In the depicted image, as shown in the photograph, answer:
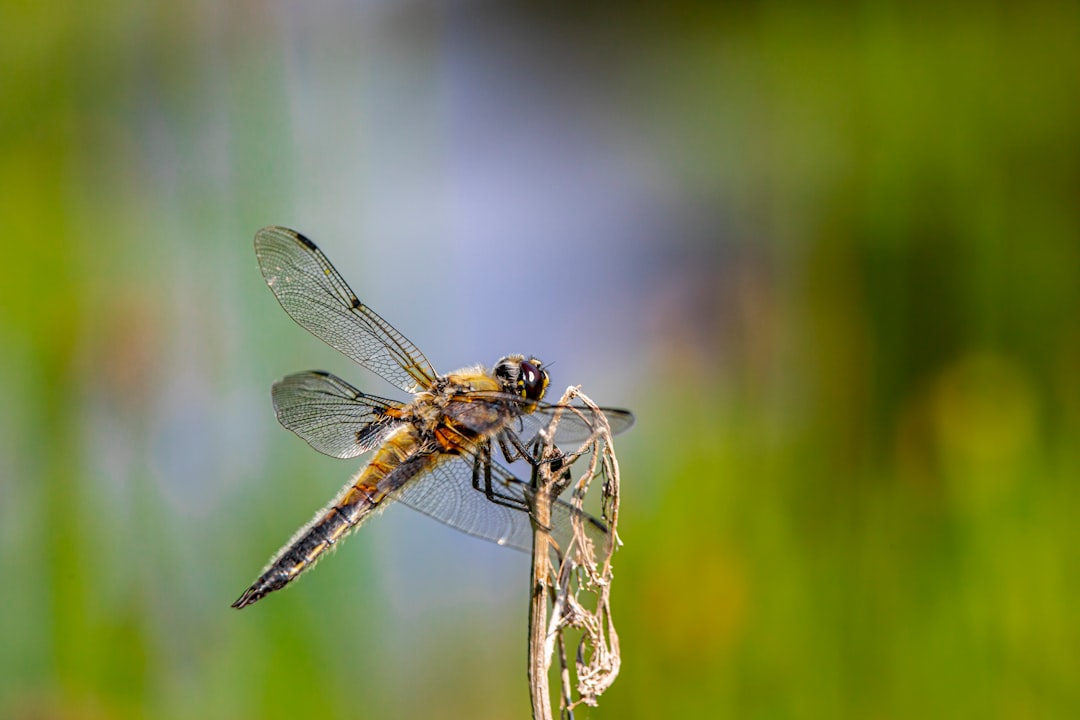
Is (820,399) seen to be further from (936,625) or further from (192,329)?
(192,329)

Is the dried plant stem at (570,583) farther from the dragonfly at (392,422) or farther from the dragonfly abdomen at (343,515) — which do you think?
the dragonfly abdomen at (343,515)

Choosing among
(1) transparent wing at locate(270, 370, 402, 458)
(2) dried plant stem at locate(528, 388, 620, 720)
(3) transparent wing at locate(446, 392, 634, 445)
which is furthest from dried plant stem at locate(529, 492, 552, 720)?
(1) transparent wing at locate(270, 370, 402, 458)

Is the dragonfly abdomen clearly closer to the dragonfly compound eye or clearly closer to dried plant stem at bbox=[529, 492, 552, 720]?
the dragonfly compound eye

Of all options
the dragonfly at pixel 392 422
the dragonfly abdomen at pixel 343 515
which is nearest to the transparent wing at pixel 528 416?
the dragonfly at pixel 392 422

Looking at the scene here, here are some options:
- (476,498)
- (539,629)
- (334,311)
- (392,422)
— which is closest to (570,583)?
(539,629)

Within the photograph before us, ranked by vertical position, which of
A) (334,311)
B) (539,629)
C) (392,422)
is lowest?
(539,629)

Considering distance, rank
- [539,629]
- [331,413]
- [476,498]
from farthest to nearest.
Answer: [331,413], [476,498], [539,629]

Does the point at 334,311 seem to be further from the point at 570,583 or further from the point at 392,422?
the point at 570,583

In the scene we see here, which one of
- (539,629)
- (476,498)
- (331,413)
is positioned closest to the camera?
(539,629)
